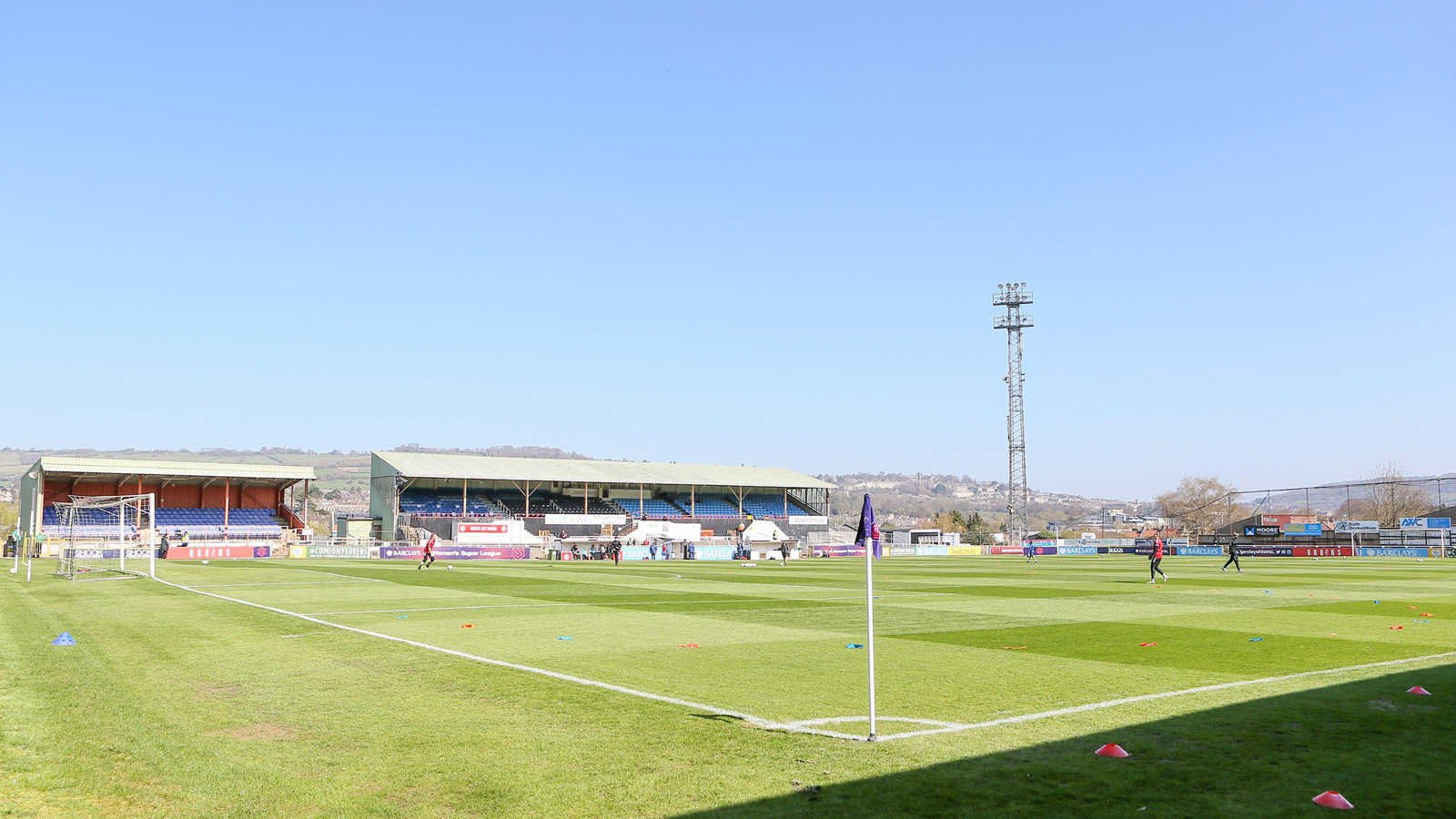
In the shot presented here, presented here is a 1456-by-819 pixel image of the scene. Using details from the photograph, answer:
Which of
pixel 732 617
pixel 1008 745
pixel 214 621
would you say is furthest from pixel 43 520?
pixel 1008 745

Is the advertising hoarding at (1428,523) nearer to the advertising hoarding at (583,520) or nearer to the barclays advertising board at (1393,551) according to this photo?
the barclays advertising board at (1393,551)

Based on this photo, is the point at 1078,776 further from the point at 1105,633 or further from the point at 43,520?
the point at 43,520

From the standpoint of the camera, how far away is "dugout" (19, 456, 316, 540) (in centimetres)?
6700

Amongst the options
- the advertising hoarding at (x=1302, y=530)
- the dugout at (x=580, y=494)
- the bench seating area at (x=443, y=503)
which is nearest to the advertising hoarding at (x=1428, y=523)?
the advertising hoarding at (x=1302, y=530)

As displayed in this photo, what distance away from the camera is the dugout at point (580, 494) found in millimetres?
80562

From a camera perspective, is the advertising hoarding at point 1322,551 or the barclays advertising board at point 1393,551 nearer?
the barclays advertising board at point 1393,551

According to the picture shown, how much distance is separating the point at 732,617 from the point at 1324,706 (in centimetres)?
1317

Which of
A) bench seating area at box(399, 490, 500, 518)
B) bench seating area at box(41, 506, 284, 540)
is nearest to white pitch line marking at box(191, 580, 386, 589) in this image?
bench seating area at box(41, 506, 284, 540)

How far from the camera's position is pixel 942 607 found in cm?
2402

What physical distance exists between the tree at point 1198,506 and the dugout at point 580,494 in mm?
73977

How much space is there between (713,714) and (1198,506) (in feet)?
523

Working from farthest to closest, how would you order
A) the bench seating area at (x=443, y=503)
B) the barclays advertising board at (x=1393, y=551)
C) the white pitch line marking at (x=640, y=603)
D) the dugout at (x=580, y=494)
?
1. the bench seating area at (x=443, y=503)
2. the dugout at (x=580, y=494)
3. the barclays advertising board at (x=1393, y=551)
4. the white pitch line marking at (x=640, y=603)

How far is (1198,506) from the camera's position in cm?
15050

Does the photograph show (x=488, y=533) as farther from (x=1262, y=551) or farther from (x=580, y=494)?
(x=1262, y=551)
